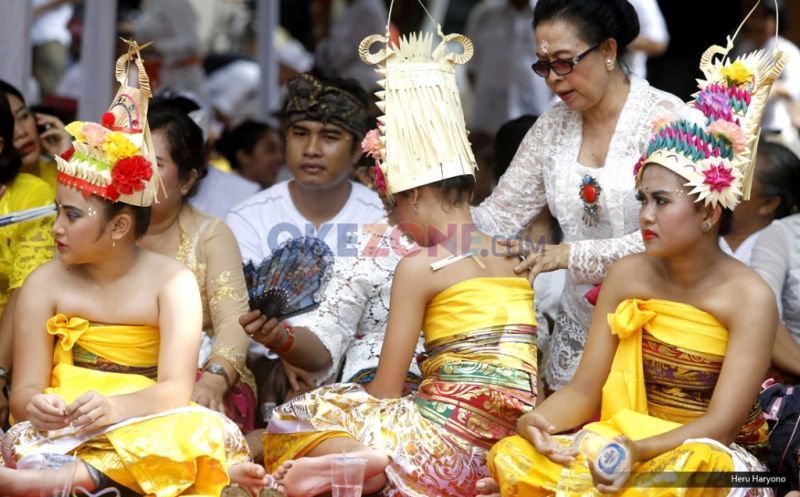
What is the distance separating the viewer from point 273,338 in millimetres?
4359

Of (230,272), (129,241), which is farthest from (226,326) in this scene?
(129,241)

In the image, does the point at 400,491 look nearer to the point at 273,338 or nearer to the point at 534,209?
the point at 273,338

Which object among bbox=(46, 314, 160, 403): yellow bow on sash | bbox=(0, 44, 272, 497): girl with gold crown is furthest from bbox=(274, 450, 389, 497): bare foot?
bbox=(46, 314, 160, 403): yellow bow on sash

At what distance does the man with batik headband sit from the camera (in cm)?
523

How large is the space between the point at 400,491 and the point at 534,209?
4.70 feet

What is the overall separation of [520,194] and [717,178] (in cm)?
123

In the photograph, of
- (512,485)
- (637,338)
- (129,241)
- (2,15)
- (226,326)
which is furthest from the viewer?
(2,15)

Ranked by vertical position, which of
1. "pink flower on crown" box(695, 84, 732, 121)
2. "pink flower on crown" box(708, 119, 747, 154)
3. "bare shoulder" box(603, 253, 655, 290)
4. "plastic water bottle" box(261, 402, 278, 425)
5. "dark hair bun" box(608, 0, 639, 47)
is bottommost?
"plastic water bottle" box(261, 402, 278, 425)

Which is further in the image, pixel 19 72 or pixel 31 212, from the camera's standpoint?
pixel 19 72

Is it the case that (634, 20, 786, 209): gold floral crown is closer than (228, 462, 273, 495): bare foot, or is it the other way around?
(634, 20, 786, 209): gold floral crown

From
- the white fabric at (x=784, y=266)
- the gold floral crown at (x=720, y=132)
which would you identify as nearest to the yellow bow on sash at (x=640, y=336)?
the gold floral crown at (x=720, y=132)

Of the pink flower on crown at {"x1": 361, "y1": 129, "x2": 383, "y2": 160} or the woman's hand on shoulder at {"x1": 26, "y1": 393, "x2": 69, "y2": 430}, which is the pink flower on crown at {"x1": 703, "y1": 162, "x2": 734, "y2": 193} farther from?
the woman's hand on shoulder at {"x1": 26, "y1": 393, "x2": 69, "y2": 430}

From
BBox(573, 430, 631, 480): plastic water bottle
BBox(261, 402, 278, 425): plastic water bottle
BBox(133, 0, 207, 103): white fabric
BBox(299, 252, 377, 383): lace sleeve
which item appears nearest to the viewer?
BBox(573, 430, 631, 480): plastic water bottle

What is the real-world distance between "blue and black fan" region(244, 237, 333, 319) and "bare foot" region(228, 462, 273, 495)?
64cm
